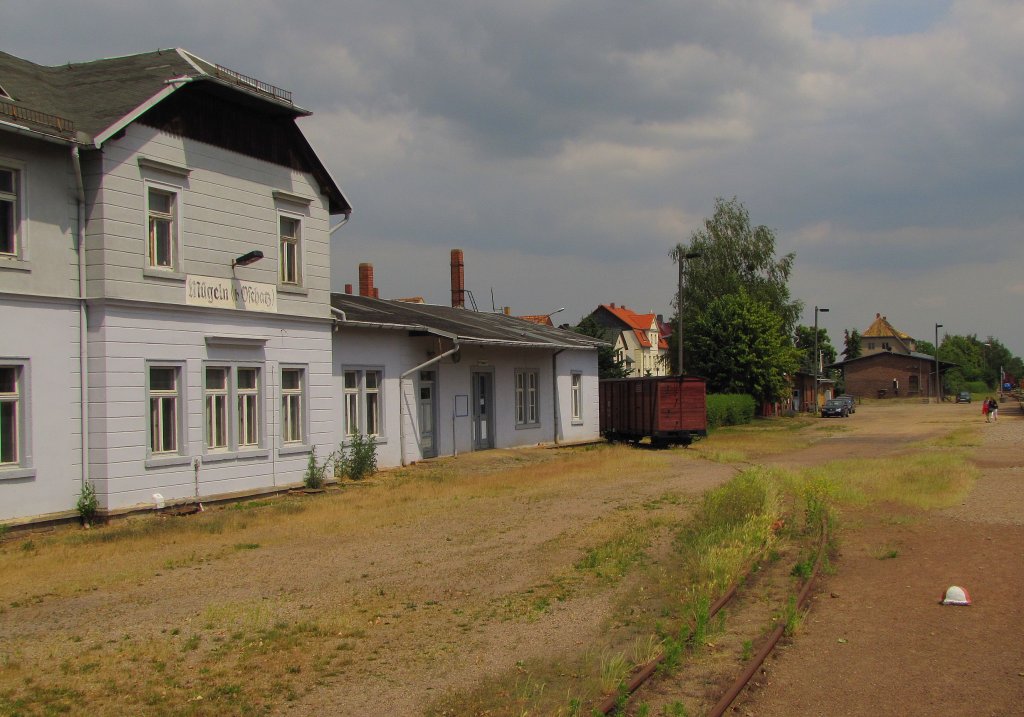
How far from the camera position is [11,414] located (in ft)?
43.8

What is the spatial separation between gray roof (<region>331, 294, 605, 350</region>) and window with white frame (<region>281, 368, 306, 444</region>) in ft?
6.09

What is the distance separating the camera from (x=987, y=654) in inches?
279

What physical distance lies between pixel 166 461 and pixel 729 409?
35388mm

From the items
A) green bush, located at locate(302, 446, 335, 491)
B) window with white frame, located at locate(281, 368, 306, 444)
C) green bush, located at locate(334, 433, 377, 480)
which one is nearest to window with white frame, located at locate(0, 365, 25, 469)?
window with white frame, located at locate(281, 368, 306, 444)

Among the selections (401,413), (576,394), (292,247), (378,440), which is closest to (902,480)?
(401,413)

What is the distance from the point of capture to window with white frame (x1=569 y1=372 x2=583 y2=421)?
32284 mm

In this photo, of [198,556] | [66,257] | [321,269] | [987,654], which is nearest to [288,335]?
[321,269]

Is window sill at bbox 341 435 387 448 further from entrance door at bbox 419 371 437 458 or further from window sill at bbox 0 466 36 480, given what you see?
window sill at bbox 0 466 36 480

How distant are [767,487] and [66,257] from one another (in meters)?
11.9

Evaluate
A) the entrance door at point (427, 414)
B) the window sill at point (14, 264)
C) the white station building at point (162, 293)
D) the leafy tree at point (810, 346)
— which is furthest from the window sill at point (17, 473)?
the leafy tree at point (810, 346)

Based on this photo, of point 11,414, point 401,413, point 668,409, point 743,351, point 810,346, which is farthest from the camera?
point 810,346

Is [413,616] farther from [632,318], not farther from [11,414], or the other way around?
[632,318]

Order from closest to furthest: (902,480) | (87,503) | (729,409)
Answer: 1. (87,503)
2. (902,480)
3. (729,409)

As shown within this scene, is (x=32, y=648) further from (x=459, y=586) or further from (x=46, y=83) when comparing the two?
(x=46, y=83)
